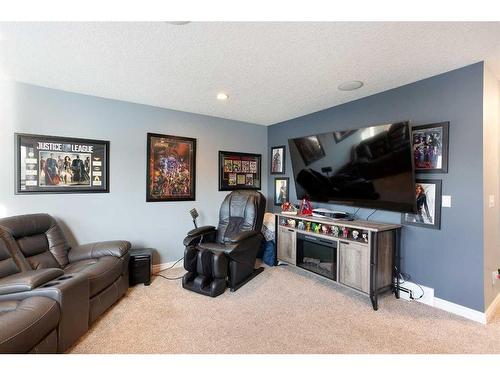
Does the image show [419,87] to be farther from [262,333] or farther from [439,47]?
[262,333]

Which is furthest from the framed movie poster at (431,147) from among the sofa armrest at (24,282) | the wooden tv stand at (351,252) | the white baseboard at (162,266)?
the sofa armrest at (24,282)

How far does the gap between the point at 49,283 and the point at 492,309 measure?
12.8 feet

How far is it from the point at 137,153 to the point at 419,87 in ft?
11.7

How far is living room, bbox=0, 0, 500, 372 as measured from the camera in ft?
6.03

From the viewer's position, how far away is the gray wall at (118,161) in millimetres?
2725

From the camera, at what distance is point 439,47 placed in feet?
6.37

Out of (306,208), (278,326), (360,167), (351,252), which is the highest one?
(360,167)

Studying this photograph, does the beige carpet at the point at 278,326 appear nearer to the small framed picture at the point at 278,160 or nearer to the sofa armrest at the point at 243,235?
the sofa armrest at the point at 243,235

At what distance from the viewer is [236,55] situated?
208 centimetres

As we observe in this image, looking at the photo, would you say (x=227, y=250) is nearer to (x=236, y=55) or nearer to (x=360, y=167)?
(x=360, y=167)

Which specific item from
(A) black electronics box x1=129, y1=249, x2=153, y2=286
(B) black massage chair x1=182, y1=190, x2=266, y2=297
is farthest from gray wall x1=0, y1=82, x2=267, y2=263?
(B) black massage chair x1=182, y1=190, x2=266, y2=297

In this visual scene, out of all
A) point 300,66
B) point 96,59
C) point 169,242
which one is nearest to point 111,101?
point 96,59

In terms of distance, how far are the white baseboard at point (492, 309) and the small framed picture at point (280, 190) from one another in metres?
2.74

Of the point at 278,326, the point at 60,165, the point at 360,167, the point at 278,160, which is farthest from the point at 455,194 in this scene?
the point at 60,165
